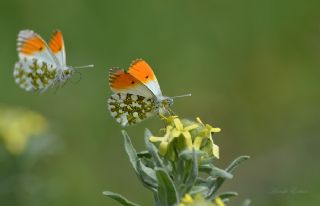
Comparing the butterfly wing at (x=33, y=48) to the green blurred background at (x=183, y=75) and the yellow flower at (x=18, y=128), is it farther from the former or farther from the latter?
the green blurred background at (x=183, y=75)

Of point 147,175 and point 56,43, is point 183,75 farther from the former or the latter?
point 147,175

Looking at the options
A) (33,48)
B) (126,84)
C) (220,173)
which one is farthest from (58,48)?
(220,173)

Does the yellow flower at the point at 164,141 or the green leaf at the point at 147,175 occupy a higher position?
the yellow flower at the point at 164,141

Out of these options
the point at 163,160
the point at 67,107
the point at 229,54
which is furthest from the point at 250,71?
the point at 163,160

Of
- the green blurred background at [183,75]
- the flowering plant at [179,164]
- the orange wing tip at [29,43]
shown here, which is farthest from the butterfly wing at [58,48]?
the green blurred background at [183,75]

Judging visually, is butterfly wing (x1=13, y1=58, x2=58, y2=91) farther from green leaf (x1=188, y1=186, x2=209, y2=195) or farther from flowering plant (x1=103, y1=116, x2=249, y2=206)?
green leaf (x1=188, y1=186, x2=209, y2=195)

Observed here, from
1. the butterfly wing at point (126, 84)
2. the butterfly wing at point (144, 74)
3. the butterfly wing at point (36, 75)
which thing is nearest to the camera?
the butterfly wing at point (144, 74)

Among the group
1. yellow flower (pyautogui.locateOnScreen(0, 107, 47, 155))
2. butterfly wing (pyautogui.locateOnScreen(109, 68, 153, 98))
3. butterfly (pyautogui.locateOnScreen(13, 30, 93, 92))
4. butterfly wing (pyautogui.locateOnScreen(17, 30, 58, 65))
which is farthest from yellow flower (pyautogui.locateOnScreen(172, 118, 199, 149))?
yellow flower (pyautogui.locateOnScreen(0, 107, 47, 155))
